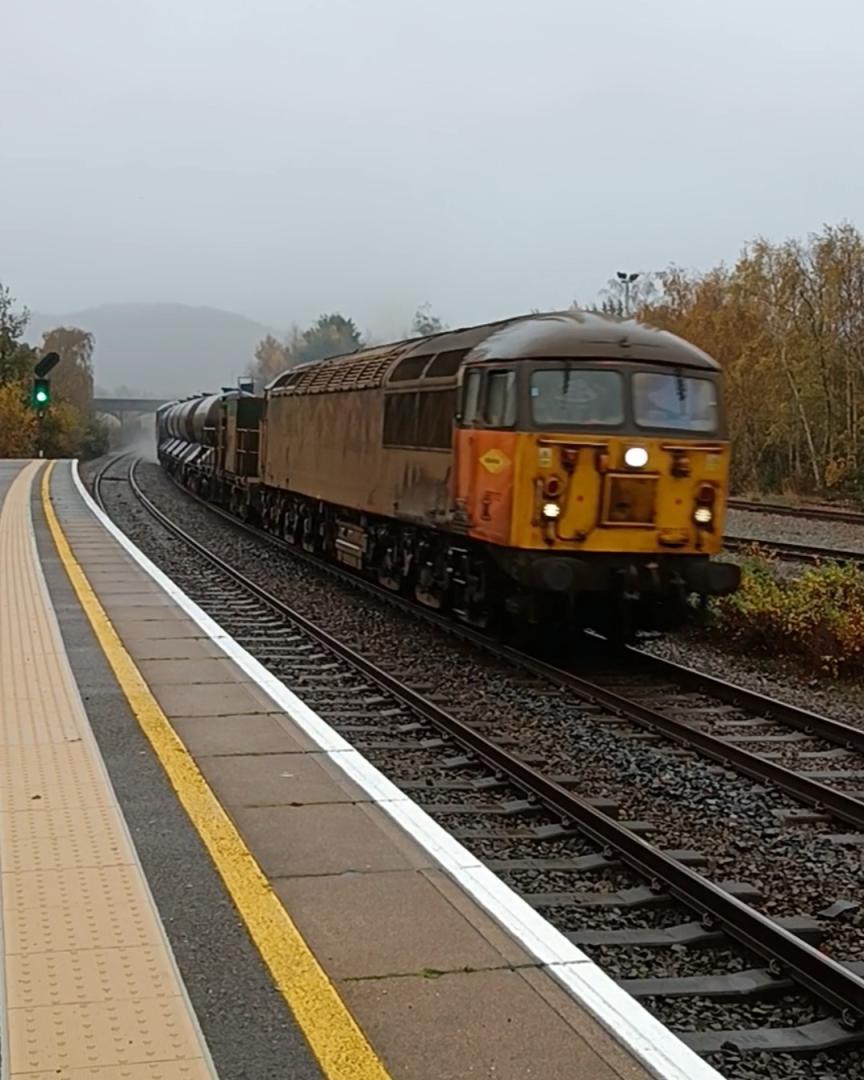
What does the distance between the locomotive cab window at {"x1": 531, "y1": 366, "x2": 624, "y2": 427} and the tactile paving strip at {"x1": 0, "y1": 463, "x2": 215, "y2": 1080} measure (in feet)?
16.7

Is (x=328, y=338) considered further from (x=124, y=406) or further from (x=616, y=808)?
(x=616, y=808)

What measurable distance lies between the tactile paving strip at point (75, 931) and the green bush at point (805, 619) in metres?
7.33

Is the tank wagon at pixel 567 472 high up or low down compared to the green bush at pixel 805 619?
up

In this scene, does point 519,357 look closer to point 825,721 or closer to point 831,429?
point 825,721

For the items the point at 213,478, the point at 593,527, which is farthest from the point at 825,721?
the point at 213,478

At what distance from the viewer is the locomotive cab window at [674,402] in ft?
37.2

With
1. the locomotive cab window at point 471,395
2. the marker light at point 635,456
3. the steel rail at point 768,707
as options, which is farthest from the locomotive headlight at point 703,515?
the locomotive cab window at point 471,395

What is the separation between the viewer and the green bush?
39.1ft

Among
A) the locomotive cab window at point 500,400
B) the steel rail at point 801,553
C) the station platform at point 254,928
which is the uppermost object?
the locomotive cab window at point 500,400

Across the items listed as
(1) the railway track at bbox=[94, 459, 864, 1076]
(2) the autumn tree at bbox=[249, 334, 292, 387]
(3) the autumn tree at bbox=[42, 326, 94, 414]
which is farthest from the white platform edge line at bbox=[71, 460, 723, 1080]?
(2) the autumn tree at bbox=[249, 334, 292, 387]

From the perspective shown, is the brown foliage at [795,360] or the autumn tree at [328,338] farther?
the autumn tree at [328,338]

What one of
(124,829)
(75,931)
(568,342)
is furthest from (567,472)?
(75,931)

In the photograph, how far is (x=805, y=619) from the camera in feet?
41.1

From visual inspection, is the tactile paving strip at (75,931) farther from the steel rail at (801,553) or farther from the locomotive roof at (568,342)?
the steel rail at (801,553)
